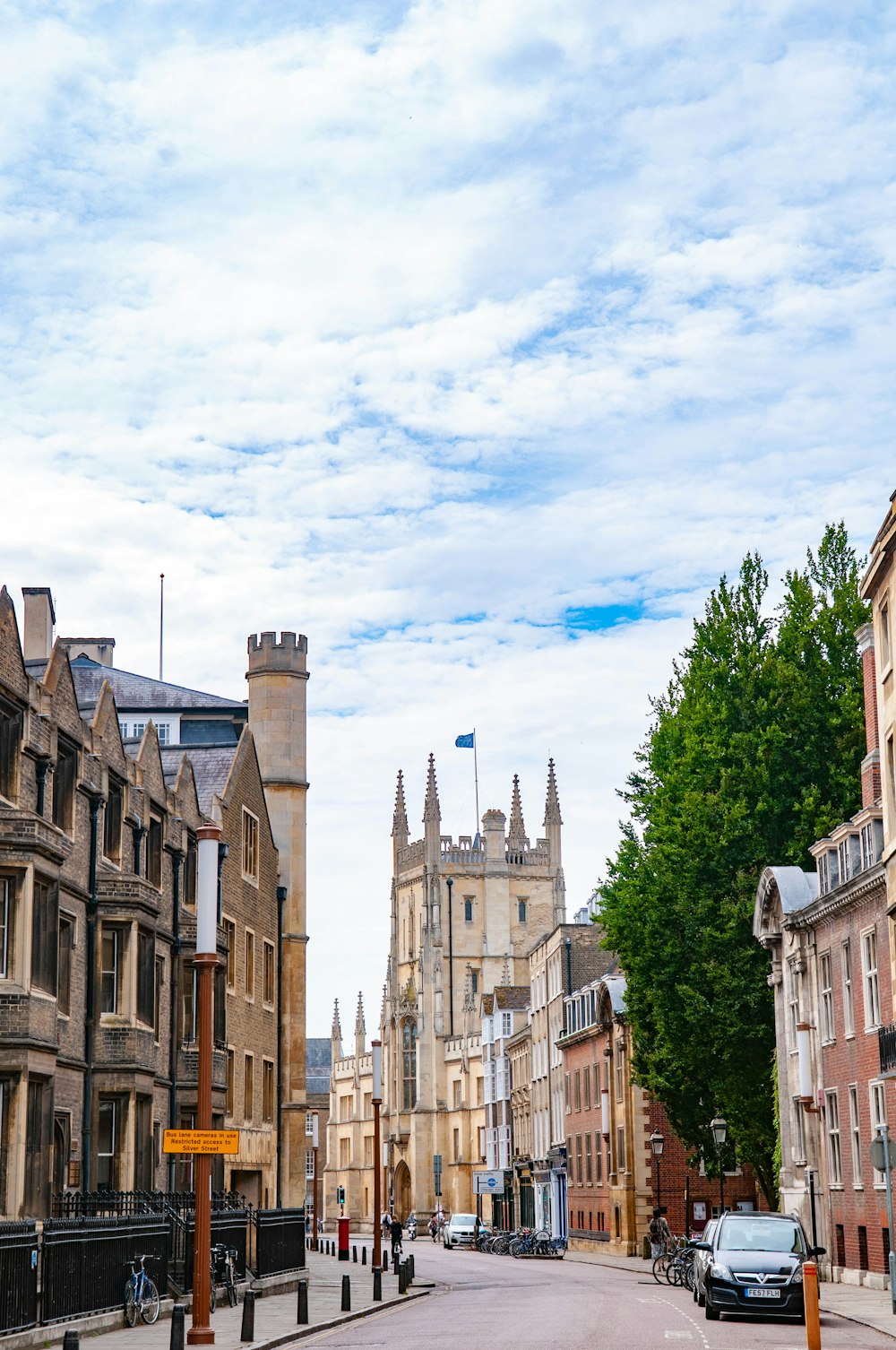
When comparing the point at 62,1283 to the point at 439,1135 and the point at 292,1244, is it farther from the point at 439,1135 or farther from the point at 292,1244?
the point at 439,1135

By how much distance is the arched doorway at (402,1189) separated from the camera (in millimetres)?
128875

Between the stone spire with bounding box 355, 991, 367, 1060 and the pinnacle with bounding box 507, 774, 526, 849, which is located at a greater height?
the pinnacle with bounding box 507, 774, 526, 849

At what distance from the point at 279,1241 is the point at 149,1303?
10.6 meters

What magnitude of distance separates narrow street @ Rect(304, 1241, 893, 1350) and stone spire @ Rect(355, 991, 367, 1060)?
349 feet

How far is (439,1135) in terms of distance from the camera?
411 ft

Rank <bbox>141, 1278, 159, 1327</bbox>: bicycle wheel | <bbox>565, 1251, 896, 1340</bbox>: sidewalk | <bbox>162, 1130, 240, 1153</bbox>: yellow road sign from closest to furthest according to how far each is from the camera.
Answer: <bbox>162, 1130, 240, 1153</bbox>: yellow road sign < <bbox>565, 1251, 896, 1340</bbox>: sidewalk < <bbox>141, 1278, 159, 1327</bbox>: bicycle wheel

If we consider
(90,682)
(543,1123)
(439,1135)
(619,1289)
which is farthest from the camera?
(439,1135)

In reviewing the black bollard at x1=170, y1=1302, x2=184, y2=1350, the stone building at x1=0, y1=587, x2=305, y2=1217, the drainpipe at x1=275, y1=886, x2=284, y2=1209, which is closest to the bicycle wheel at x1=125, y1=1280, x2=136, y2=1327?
the stone building at x1=0, y1=587, x2=305, y2=1217

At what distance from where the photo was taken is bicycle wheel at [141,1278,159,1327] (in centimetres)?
2455

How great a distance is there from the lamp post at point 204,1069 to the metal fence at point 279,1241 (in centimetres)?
1274

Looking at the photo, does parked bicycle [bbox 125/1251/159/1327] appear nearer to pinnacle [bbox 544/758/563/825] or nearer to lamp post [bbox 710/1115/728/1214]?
lamp post [bbox 710/1115/728/1214]

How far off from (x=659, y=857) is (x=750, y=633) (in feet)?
21.2

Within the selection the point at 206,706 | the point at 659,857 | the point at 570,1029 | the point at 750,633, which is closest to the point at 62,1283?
the point at 659,857

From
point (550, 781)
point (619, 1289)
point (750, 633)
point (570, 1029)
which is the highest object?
point (550, 781)
